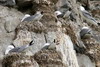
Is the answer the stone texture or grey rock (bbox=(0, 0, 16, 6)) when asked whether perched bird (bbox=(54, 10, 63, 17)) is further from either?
the stone texture

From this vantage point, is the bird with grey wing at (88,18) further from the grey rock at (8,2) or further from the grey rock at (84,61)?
the grey rock at (8,2)

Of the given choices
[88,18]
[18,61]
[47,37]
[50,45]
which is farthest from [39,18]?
[88,18]

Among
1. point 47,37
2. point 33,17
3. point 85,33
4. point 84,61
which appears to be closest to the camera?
point 47,37

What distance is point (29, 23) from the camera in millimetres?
14031

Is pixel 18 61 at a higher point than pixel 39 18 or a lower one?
lower

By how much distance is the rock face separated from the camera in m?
12.3

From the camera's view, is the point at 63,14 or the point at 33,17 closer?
the point at 33,17

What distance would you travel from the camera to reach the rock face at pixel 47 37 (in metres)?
12.3

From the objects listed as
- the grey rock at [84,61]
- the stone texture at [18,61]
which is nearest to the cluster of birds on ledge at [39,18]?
the stone texture at [18,61]

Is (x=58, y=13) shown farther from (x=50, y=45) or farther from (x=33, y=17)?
(x=50, y=45)

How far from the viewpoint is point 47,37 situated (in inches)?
543

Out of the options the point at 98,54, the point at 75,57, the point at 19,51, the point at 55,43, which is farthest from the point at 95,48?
the point at 19,51

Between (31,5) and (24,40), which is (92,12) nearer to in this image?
(31,5)

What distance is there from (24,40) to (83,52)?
7.92 feet
